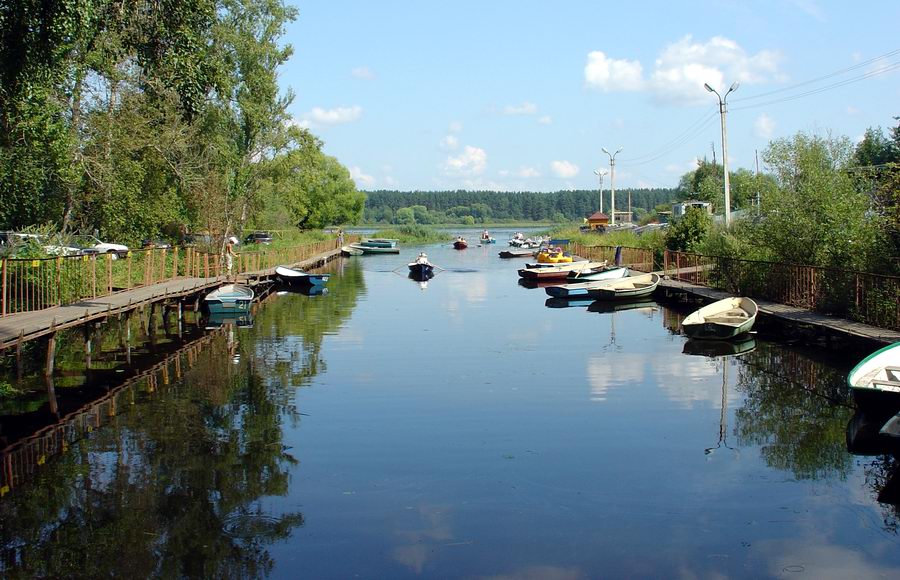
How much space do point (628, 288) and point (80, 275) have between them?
67.4ft

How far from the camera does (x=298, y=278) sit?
44938 mm

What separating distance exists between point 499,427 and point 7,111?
33.8 ft

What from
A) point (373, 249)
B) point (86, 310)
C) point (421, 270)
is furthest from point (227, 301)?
point (373, 249)

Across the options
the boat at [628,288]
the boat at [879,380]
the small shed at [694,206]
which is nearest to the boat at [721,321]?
the boat at [879,380]

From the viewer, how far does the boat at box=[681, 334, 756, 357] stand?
22119mm

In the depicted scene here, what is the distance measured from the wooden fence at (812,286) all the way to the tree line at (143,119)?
48.0ft

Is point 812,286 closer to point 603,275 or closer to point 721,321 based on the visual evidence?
point 721,321

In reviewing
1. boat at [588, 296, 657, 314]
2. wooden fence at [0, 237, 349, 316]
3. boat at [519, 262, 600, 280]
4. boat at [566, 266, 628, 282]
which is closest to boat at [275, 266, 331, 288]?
wooden fence at [0, 237, 349, 316]

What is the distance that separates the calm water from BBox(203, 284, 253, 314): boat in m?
9.36

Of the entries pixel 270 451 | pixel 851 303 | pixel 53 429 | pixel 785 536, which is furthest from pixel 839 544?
pixel 851 303

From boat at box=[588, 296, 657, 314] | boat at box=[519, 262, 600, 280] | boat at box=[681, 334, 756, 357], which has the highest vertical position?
boat at box=[519, 262, 600, 280]

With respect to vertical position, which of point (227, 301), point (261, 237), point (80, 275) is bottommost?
point (227, 301)

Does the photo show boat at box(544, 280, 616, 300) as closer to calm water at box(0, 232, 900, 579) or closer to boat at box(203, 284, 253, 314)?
boat at box(203, 284, 253, 314)

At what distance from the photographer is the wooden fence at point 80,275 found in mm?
20078
